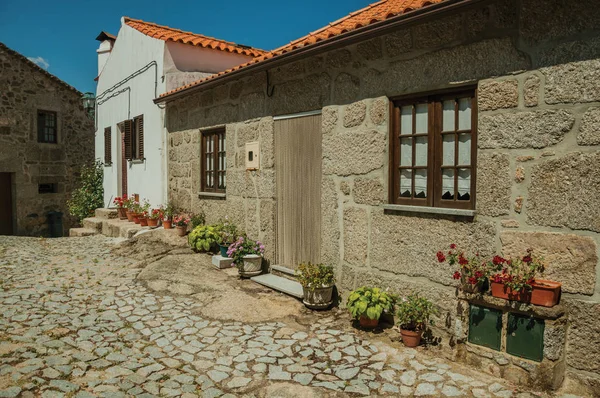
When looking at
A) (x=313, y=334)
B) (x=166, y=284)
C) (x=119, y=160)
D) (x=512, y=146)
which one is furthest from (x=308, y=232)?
(x=119, y=160)

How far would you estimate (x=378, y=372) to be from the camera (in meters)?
3.81

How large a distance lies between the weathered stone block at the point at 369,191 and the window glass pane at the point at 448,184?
691 mm

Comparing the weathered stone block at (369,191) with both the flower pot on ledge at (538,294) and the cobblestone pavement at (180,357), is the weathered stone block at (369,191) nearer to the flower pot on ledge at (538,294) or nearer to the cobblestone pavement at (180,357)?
the cobblestone pavement at (180,357)

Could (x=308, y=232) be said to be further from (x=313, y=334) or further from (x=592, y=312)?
(x=592, y=312)

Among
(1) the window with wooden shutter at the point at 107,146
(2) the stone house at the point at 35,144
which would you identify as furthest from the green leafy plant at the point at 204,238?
(2) the stone house at the point at 35,144

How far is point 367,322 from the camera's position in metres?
4.70

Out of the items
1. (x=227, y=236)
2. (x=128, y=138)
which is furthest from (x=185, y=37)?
(x=227, y=236)

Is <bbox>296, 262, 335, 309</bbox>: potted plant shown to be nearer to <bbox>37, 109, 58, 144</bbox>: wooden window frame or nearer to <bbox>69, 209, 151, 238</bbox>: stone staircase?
<bbox>69, 209, 151, 238</bbox>: stone staircase

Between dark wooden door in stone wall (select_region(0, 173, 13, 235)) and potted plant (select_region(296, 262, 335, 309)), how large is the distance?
13.9 m

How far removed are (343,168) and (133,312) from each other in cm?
309

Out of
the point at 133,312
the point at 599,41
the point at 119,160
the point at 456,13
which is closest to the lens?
the point at 599,41

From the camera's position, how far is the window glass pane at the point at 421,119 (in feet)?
14.9

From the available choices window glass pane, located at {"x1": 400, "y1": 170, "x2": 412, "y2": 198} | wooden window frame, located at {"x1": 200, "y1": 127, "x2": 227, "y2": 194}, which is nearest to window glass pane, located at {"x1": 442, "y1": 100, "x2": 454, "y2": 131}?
window glass pane, located at {"x1": 400, "y1": 170, "x2": 412, "y2": 198}

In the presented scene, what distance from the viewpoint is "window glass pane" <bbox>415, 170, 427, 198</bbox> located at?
15.0ft
